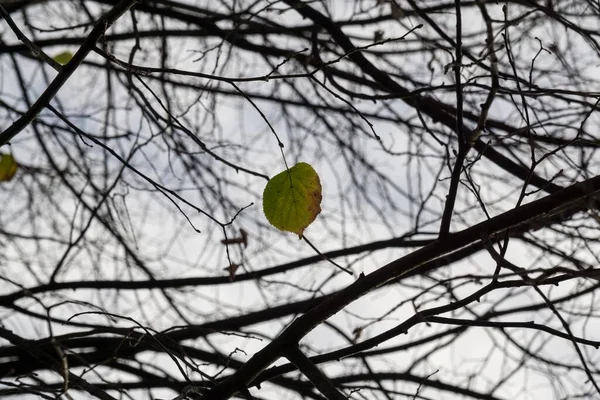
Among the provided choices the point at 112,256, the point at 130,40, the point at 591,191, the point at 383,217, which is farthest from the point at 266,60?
the point at 591,191

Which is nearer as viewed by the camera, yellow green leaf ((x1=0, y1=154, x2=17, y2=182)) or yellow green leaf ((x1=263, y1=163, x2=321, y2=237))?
yellow green leaf ((x1=263, y1=163, x2=321, y2=237))

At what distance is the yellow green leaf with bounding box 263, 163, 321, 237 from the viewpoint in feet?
5.04

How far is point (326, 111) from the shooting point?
3.09 m

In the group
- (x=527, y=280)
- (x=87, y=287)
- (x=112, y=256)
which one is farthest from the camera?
(x=112, y=256)

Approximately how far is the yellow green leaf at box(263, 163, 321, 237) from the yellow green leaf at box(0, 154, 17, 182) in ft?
4.58

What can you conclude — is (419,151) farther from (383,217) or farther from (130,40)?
(130,40)

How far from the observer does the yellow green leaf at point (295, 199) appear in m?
1.54

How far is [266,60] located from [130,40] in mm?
673

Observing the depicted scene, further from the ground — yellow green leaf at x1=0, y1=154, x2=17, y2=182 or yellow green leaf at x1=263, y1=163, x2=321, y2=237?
yellow green leaf at x1=0, y1=154, x2=17, y2=182

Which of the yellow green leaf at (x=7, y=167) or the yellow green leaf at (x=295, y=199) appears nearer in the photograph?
the yellow green leaf at (x=295, y=199)

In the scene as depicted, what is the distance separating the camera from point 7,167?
2.47 metres

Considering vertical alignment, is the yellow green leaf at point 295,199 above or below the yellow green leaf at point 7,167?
below

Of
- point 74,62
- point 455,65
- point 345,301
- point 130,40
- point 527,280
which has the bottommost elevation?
point 527,280

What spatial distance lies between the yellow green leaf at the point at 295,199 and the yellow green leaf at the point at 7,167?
140 cm
